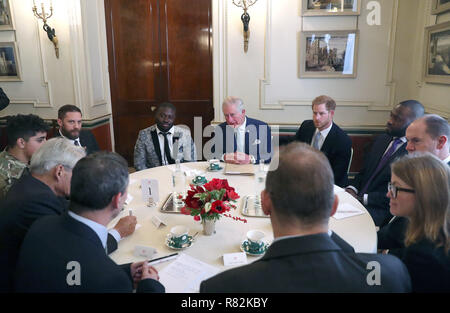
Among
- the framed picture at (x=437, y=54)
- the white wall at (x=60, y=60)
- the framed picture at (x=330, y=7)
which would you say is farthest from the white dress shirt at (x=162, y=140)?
the framed picture at (x=437, y=54)

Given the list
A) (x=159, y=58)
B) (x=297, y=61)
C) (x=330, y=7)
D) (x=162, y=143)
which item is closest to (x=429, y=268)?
(x=162, y=143)

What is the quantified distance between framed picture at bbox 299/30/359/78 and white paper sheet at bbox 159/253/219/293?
10.6 feet

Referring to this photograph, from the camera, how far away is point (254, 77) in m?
4.31

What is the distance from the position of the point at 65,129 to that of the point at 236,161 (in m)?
1.70

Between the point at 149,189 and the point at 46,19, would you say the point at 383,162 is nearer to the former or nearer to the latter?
the point at 149,189

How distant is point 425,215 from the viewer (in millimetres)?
1400

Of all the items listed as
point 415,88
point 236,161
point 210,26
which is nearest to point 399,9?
point 415,88

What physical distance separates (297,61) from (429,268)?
331cm

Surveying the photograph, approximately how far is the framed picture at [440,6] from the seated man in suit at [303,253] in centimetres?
307

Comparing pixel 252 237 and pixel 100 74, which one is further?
pixel 100 74

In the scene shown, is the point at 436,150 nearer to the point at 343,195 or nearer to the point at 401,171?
the point at 343,195

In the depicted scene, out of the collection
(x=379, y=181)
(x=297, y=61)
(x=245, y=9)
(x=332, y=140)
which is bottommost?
(x=379, y=181)

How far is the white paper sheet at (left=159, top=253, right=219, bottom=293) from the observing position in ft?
4.66
